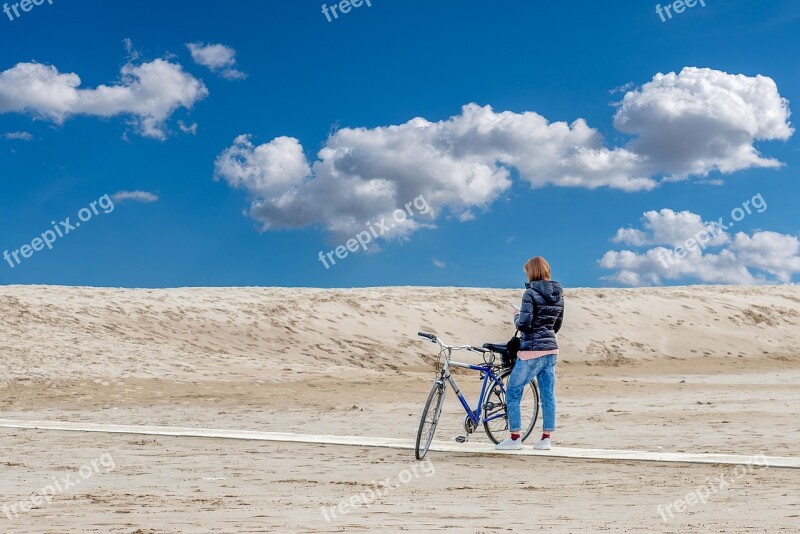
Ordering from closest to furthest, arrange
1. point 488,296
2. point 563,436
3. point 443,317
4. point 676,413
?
point 563,436 → point 676,413 → point 443,317 → point 488,296

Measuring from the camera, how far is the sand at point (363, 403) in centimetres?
691

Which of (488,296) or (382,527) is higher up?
(488,296)

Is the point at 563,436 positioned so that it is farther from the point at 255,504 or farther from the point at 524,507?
the point at 255,504

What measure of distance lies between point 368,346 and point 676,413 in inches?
521

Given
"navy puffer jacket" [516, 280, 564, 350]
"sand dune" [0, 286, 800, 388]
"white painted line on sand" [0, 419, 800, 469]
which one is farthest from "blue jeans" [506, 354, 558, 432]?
"sand dune" [0, 286, 800, 388]

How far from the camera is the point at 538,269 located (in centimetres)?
999

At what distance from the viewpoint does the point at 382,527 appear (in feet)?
20.1

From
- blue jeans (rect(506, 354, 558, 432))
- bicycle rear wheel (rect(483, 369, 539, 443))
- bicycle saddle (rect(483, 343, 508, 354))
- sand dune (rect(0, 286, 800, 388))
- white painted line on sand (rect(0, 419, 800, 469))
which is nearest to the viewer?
white painted line on sand (rect(0, 419, 800, 469))

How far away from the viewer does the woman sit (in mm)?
9859

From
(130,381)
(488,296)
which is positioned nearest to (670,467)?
(130,381)

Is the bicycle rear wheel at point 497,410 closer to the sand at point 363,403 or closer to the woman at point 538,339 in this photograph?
the woman at point 538,339

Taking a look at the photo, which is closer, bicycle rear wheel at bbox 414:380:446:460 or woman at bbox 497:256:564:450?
bicycle rear wheel at bbox 414:380:446:460

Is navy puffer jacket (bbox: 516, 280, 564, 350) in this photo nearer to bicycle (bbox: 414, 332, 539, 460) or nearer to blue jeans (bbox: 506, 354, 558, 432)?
blue jeans (bbox: 506, 354, 558, 432)

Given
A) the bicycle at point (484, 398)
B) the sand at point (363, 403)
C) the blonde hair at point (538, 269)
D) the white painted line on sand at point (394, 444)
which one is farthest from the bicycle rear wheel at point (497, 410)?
the blonde hair at point (538, 269)
